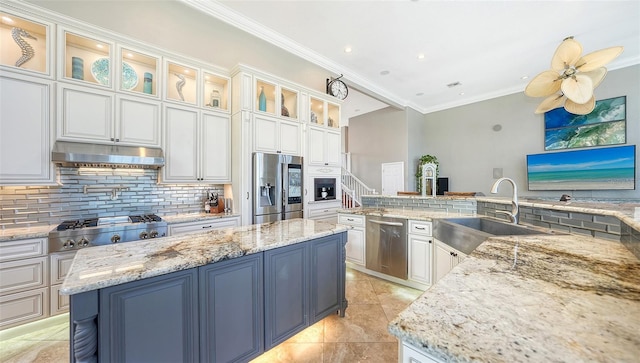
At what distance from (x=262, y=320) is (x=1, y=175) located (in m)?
2.56

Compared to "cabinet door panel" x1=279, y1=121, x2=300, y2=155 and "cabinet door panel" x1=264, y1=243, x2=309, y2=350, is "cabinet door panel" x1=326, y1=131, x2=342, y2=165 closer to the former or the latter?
"cabinet door panel" x1=279, y1=121, x2=300, y2=155

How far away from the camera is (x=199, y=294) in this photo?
1.33 metres

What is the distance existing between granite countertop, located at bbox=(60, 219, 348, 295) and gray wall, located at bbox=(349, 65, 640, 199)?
5.52 m

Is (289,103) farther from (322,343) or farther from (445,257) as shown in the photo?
(322,343)

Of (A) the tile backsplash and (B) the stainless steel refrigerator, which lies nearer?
(A) the tile backsplash

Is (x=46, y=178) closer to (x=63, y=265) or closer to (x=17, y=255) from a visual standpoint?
(x=17, y=255)

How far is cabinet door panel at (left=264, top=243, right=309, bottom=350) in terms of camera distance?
1633mm

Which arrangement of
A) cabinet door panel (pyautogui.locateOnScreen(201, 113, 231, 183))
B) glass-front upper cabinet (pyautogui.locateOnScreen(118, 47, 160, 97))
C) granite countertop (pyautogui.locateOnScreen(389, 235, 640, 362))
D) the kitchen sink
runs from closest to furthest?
granite countertop (pyautogui.locateOnScreen(389, 235, 640, 362))
the kitchen sink
glass-front upper cabinet (pyautogui.locateOnScreen(118, 47, 160, 97))
cabinet door panel (pyautogui.locateOnScreen(201, 113, 231, 183))

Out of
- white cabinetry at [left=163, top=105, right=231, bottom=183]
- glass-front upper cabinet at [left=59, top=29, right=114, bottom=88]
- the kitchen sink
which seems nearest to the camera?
the kitchen sink

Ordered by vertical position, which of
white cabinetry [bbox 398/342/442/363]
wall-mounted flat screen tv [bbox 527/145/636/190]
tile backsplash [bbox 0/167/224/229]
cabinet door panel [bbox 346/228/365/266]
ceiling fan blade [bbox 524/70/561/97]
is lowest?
cabinet door panel [bbox 346/228/365/266]

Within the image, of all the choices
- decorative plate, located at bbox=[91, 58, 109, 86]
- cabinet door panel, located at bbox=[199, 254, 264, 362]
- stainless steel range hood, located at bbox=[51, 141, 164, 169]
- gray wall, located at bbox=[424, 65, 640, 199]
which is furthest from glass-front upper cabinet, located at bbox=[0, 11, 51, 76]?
gray wall, located at bbox=[424, 65, 640, 199]

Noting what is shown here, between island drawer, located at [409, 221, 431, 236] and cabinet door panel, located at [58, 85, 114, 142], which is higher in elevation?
cabinet door panel, located at [58, 85, 114, 142]

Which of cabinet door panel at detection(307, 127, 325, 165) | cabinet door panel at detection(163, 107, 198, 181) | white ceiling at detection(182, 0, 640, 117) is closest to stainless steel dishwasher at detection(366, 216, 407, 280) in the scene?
cabinet door panel at detection(307, 127, 325, 165)

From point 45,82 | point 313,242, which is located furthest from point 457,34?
point 45,82
